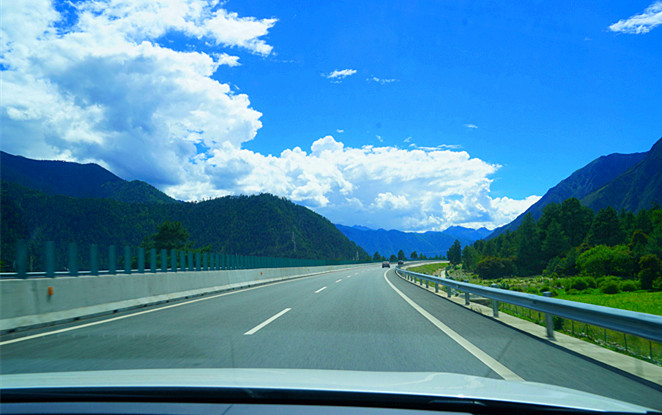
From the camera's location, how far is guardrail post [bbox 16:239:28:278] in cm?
914

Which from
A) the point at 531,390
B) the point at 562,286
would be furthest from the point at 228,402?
the point at 562,286

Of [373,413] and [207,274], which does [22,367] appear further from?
[207,274]

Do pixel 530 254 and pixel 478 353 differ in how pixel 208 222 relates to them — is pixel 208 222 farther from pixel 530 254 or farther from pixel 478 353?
pixel 478 353

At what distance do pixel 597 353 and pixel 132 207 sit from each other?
160m

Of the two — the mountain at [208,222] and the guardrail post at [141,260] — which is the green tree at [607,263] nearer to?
the guardrail post at [141,260]

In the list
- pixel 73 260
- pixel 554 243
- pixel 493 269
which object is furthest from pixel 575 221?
pixel 73 260

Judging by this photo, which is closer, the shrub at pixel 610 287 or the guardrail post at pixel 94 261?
the guardrail post at pixel 94 261

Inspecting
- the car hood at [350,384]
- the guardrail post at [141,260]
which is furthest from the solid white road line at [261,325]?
the guardrail post at [141,260]

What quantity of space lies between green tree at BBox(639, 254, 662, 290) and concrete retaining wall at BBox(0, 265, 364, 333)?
→ 223ft

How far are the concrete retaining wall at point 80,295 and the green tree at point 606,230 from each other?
131 meters

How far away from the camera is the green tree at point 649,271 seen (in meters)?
63.8

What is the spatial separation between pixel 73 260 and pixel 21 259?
170 cm

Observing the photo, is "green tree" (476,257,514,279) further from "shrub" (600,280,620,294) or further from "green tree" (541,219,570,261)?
"shrub" (600,280,620,294)

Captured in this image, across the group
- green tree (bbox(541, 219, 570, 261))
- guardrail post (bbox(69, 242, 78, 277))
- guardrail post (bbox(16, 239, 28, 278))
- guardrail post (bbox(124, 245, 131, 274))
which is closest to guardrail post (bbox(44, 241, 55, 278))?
guardrail post (bbox(16, 239, 28, 278))
